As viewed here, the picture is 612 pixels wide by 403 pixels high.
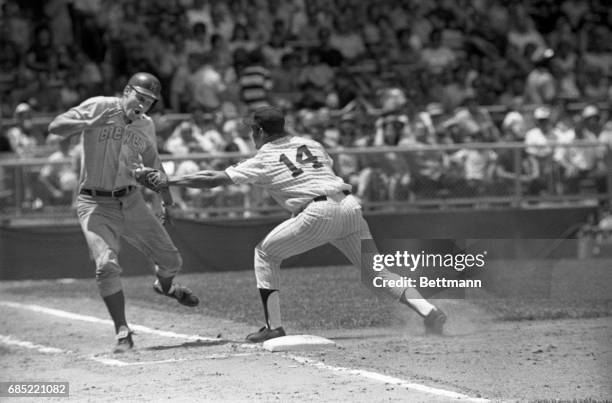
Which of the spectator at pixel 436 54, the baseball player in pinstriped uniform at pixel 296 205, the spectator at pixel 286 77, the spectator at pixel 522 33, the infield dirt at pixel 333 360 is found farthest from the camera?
the spectator at pixel 522 33

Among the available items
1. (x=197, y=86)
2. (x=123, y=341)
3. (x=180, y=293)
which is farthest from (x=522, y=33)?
(x=123, y=341)

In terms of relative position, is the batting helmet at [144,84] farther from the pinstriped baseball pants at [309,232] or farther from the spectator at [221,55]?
the spectator at [221,55]

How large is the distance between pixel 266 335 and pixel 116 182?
175 cm

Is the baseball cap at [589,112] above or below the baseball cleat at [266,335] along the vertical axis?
above

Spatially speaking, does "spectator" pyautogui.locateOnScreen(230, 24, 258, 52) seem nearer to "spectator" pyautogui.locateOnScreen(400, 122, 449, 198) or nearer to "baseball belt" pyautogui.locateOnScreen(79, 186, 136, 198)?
"spectator" pyautogui.locateOnScreen(400, 122, 449, 198)

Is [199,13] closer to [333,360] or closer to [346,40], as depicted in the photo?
[346,40]

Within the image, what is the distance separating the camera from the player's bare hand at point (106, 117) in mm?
9000

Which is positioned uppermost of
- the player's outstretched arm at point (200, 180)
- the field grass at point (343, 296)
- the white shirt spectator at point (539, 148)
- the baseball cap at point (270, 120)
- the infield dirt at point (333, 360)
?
the baseball cap at point (270, 120)

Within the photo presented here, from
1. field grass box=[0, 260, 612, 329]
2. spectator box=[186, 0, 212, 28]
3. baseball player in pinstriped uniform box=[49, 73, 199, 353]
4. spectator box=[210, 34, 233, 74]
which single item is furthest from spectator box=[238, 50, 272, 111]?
baseball player in pinstriped uniform box=[49, 73, 199, 353]

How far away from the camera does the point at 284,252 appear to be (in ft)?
29.8

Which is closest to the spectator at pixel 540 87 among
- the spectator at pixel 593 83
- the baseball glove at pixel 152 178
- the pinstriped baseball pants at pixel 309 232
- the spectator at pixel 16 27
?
the spectator at pixel 593 83

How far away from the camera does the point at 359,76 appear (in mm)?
19672

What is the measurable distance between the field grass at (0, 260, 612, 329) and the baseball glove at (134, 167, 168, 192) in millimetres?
2196

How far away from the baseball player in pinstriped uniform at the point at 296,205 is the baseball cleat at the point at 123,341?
96cm
